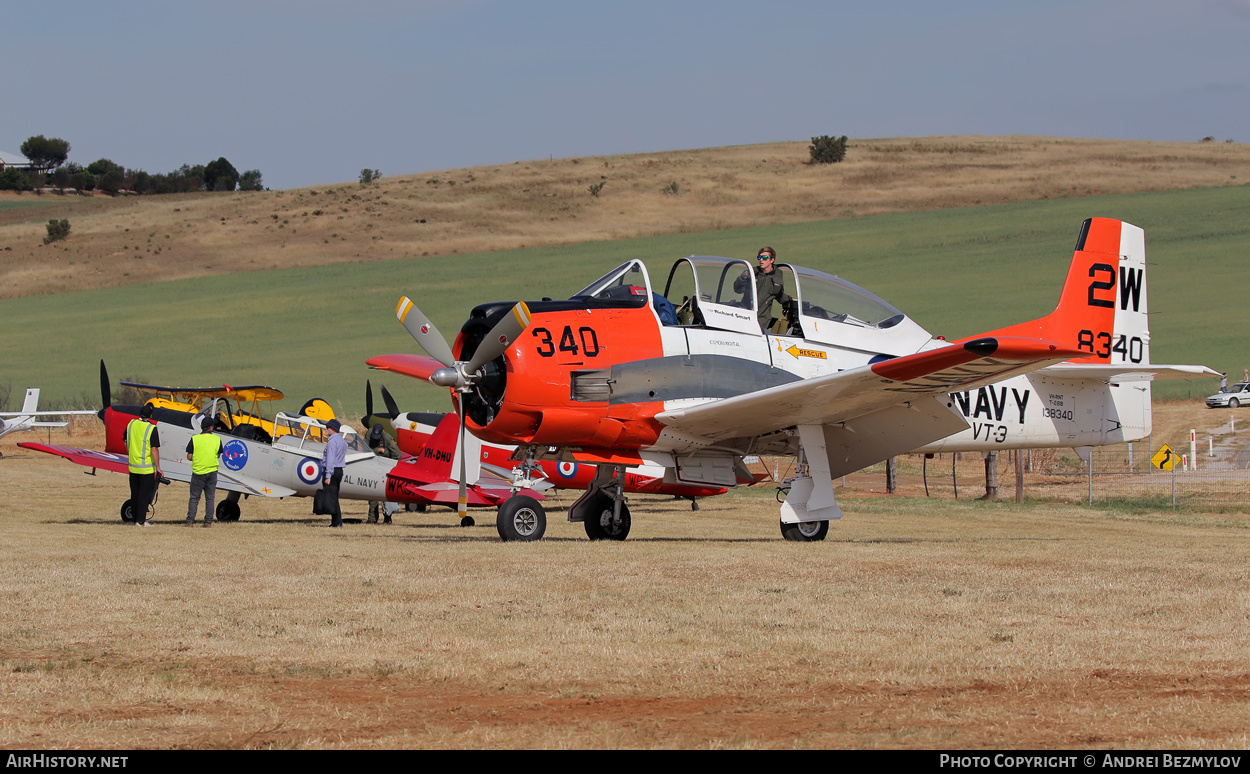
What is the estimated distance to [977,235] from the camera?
2734 inches

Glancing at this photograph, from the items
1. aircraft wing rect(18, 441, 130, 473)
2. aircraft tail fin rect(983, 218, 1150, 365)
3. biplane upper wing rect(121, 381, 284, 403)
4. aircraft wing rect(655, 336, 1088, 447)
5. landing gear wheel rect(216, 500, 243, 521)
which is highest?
aircraft tail fin rect(983, 218, 1150, 365)

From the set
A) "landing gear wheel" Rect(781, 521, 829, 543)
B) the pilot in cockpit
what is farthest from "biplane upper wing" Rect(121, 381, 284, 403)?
"landing gear wheel" Rect(781, 521, 829, 543)

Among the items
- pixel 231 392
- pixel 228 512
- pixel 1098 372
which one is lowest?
pixel 228 512

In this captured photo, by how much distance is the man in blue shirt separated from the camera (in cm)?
1902

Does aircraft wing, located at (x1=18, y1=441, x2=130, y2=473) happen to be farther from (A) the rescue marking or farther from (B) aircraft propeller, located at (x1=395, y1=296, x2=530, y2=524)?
(A) the rescue marking

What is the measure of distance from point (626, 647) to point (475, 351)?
6552 mm

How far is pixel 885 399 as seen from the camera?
13.5m

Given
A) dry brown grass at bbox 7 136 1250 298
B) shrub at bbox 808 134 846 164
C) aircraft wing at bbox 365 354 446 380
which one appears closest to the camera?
aircraft wing at bbox 365 354 446 380

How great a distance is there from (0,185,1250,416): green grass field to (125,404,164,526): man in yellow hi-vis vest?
2477 cm

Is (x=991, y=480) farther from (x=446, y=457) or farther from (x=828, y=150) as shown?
(x=828, y=150)

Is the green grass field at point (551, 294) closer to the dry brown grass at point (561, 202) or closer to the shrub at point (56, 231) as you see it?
the dry brown grass at point (561, 202)

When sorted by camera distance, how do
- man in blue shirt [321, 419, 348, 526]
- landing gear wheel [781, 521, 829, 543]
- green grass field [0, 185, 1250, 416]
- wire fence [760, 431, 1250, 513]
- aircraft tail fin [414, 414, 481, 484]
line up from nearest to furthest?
landing gear wheel [781, 521, 829, 543], aircraft tail fin [414, 414, 481, 484], man in blue shirt [321, 419, 348, 526], wire fence [760, 431, 1250, 513], green grass field [0, 185, 1250, 416]

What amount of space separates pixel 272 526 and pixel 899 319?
9.98m

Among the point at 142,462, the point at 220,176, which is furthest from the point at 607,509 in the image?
the point at 220,176
